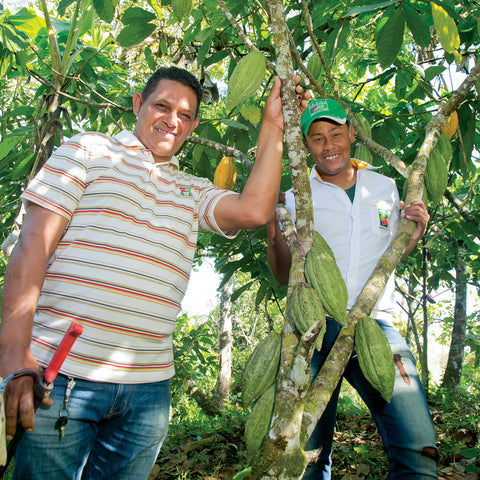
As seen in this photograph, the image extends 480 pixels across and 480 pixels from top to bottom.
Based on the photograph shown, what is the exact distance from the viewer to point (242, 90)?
127 centimetres

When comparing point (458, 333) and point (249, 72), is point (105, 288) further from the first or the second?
point (458, 333)

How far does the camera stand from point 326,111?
5.29 feet

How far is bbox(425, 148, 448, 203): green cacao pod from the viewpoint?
1.51m

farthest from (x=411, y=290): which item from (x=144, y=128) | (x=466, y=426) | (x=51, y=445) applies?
(x=51, y=445)

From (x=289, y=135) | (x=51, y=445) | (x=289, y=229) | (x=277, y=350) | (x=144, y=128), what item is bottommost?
(x=51, y=445)

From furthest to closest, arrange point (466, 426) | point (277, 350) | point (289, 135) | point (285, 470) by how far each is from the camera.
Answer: point (466, 426) < point (289, 135) < point (277, 350) < point (285, 470)

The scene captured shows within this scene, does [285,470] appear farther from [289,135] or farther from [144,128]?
[144,128]

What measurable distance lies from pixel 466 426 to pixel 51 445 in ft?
9.35

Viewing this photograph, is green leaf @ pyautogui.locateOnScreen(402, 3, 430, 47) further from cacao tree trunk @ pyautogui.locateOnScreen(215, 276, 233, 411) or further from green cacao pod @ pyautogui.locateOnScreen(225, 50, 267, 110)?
cacao tree trunk @ pyautogui.locateOnScreen(215, 276, 233, 411)

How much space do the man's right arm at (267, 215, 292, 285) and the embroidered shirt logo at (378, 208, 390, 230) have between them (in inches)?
14.2

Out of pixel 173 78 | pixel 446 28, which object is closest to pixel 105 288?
pixel 173 78

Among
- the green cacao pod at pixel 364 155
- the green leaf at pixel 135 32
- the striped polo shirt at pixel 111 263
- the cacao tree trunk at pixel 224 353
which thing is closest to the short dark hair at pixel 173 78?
the striped polo shirt at pixel 111 263

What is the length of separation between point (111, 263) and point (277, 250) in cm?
63

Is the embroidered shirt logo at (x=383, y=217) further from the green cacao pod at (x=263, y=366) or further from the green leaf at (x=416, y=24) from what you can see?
the green leaf at (x=416, y=24)
